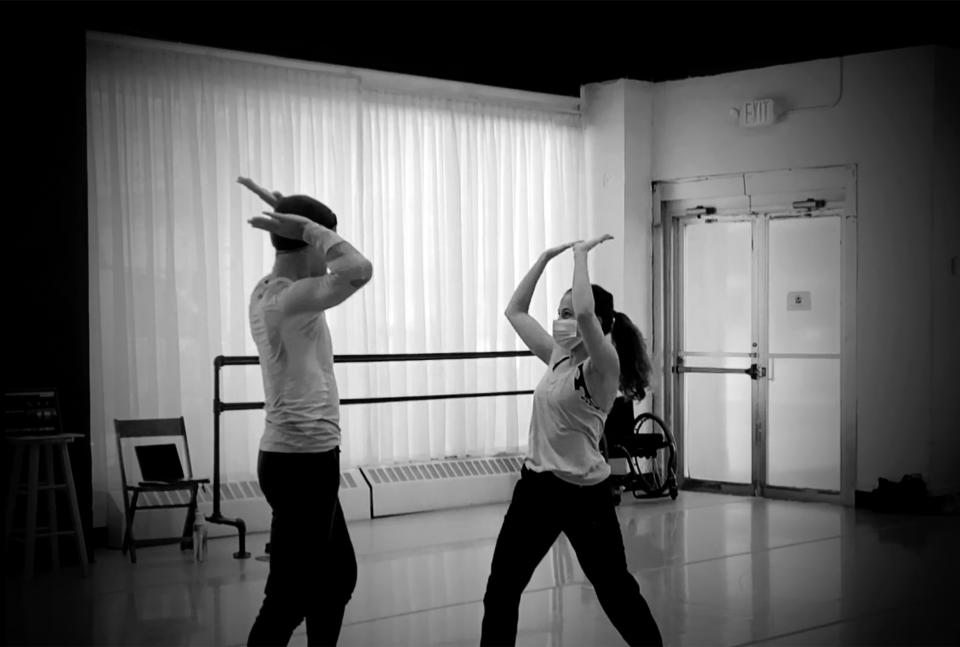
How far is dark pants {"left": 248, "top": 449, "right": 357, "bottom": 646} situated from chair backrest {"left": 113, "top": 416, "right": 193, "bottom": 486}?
3377mm

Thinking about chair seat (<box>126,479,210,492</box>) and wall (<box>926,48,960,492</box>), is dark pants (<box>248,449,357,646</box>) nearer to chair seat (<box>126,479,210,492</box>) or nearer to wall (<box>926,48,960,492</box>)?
chair seat (<box>126,479,210,492</box>)

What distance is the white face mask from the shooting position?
150 inches

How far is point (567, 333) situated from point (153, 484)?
356 centimetres

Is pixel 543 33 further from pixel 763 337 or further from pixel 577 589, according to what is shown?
pixel 577 589

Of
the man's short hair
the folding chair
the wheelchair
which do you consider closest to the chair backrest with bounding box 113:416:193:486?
the folding chair

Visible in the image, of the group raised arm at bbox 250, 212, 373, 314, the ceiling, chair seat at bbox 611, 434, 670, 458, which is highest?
the ceiling

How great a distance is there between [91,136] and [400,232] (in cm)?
226

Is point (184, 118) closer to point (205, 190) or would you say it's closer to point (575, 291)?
point (205, 190)

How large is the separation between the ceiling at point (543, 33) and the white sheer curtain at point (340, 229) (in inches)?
8.6

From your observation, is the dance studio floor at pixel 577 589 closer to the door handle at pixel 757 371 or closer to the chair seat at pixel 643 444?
the chair seat at pixel 643 444

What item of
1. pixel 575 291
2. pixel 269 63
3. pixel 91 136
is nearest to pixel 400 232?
pixel 269 63

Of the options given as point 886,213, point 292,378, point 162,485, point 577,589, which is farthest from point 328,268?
point 886,213

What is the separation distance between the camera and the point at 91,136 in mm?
6840

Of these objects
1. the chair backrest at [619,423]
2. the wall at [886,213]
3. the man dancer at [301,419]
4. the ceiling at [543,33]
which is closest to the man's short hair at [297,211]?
the man dancer at [301,419]
